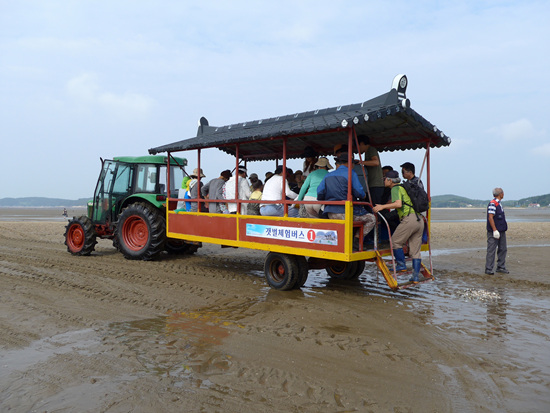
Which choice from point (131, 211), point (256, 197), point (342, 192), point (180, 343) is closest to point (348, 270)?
point (256, 197)

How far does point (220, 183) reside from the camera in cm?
789

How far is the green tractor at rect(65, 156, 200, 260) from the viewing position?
8984mm

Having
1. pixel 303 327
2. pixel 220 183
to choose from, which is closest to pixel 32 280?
pixel 220 183

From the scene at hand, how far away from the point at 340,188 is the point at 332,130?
0.77 metres

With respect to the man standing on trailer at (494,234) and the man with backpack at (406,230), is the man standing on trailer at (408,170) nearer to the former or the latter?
the man with backpack at (406,230)

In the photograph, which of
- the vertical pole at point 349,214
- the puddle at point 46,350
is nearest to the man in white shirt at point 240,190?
the vertical pole at point 349,214

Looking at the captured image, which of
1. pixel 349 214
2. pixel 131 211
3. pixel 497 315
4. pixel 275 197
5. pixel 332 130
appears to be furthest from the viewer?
pixel 131 211

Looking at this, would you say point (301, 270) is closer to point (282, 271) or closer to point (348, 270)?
point (282, 271)

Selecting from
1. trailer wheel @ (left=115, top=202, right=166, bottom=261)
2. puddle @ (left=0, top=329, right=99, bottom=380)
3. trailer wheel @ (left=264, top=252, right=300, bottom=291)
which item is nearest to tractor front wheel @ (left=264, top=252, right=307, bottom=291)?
trailer wheel @ (left=264, top=252, right=300, bottom=291)

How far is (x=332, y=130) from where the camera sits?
5703mm

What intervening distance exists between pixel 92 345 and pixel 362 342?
2.55 metres

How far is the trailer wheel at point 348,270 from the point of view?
7329 mm

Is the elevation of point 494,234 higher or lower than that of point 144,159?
lower

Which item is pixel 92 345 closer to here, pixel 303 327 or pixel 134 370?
pixel 134 370
